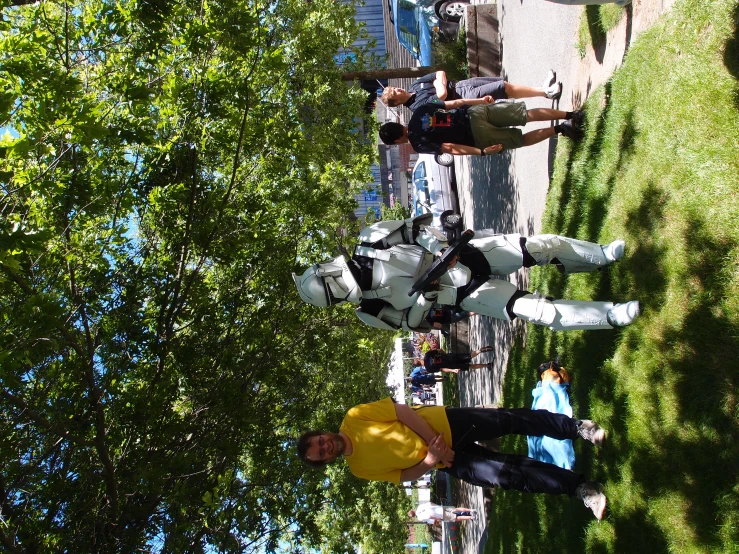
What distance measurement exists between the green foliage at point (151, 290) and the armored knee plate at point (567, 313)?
331cm

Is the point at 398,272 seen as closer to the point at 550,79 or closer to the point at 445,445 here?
the point at 445,445

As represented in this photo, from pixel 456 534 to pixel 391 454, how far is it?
13.8 m

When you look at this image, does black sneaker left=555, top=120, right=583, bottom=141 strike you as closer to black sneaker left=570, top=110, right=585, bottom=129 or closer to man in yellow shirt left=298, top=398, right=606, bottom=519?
black sneaker left=570, top=110, right=585, bottom=129

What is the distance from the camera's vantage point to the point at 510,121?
5.43m

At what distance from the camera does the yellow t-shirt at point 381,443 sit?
13.1 feet

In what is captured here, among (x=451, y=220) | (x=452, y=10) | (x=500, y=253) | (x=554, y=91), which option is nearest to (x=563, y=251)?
(x=500, y=253)

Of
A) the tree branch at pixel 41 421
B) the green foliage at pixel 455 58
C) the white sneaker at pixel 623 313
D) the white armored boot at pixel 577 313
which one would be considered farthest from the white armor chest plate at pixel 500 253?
Result: the green foliage at pixel 455 58

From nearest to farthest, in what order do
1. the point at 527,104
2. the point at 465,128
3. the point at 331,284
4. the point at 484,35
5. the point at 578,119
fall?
the point at 331,284 < the point at 465,128 < the point at 578,119 < the point at 527,104 < the point at 484,35

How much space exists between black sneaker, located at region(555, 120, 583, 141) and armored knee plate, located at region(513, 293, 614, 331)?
8.69 ft

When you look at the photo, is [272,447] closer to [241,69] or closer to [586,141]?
[241,69]

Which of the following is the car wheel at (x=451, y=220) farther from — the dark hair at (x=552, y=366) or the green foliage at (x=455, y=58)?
the green foliage at (x=455, y=58)

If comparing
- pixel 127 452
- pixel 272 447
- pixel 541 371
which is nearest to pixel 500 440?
pixel 541 371

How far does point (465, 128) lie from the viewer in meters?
5.41

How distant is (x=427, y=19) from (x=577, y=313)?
551 inches
